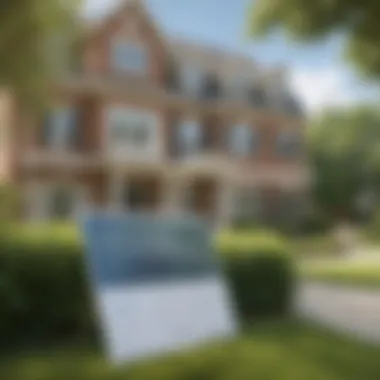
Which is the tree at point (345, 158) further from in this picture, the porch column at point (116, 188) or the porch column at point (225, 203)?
the porch column at point (116, 188)

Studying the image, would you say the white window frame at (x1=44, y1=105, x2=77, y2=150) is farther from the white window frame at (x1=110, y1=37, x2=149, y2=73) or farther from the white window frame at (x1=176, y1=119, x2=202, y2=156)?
the white window frame at (x1=176, y1=119, x2=202, y2=156)

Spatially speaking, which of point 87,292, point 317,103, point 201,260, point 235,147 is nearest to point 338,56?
point 317,103

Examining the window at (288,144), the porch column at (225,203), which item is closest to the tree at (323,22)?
the window at (288,144)

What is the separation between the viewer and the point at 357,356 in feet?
7.16

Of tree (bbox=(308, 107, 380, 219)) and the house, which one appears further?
the house

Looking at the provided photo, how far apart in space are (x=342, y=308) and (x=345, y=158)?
2.45ft

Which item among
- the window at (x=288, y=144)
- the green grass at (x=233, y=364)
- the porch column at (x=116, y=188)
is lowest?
the green grass at (x=233, y=364)

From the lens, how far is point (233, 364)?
2.02m

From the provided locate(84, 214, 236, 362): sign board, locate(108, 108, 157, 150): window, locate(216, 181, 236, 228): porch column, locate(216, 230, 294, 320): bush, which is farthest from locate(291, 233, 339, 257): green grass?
locate(108, 108, 157, 150): window

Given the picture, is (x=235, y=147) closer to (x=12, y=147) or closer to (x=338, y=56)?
(x=338, y=56)

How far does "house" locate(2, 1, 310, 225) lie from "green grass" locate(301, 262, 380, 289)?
33 centimetres

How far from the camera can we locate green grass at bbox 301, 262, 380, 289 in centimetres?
281

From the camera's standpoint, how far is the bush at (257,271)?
2.62 metres

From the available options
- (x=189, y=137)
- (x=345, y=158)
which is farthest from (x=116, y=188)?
(x=345, y=158)
